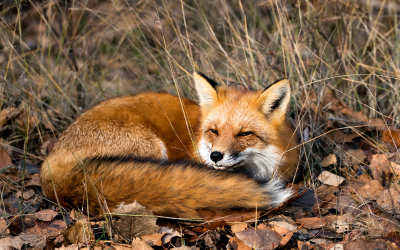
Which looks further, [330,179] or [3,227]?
[330,179]

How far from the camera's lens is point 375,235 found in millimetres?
2213

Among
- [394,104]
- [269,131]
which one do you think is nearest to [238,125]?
[269,131]

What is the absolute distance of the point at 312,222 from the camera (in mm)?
2531

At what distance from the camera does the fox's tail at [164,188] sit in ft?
7.80

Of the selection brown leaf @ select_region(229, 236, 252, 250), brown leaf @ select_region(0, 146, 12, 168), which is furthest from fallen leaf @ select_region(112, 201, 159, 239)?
brown leaf @ select_region(0, 146, 12, 168)

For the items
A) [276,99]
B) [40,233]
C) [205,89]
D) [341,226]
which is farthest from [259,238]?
[40,233]

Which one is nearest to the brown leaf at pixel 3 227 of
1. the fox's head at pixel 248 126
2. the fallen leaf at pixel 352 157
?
the fox's head at pixel 248 126

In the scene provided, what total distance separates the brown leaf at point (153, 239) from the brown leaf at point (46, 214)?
3.18 feet

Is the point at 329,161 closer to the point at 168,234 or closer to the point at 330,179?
the point at 330,179

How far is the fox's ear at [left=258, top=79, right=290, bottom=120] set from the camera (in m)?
2.93

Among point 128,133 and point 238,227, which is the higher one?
point 128,133

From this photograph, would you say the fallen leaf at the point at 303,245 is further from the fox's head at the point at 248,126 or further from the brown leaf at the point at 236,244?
the fox's head at the point at 248,126

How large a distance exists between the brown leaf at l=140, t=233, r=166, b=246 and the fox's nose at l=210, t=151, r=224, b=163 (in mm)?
747

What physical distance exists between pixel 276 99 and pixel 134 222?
168cm
